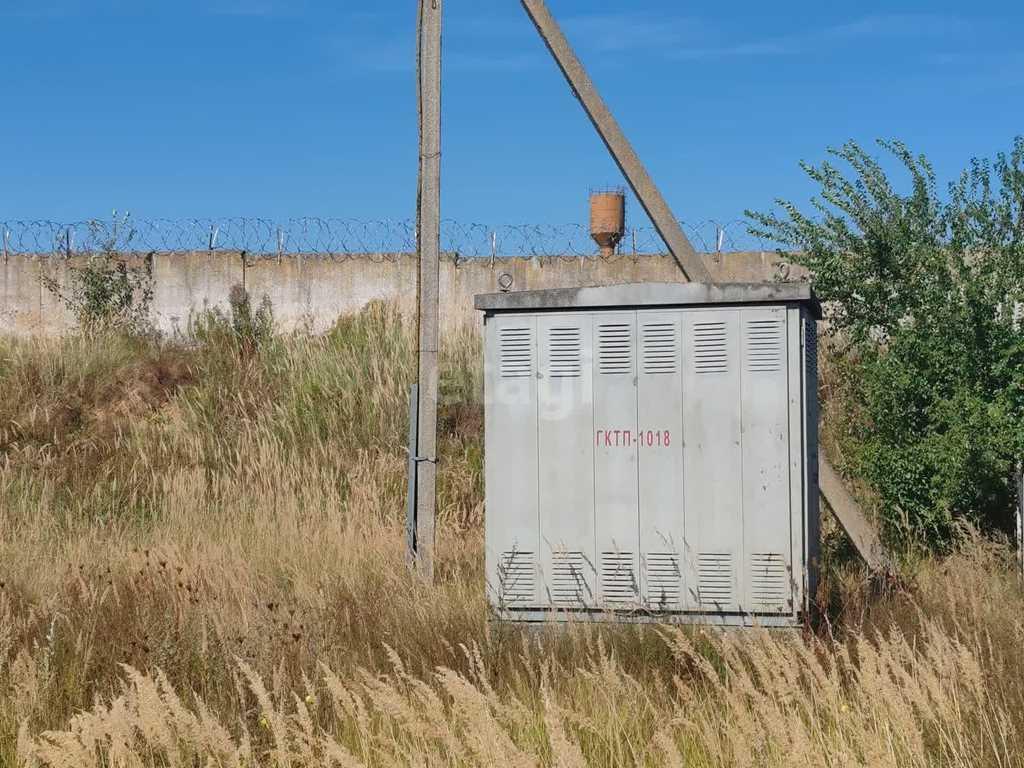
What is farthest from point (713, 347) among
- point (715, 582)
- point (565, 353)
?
point (715, 582)

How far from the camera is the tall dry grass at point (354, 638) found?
4.10 meters

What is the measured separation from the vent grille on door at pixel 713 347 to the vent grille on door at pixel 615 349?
1.18 ft

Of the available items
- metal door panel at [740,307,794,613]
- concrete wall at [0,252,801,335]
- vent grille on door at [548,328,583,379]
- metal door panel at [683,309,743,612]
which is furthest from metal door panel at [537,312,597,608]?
concrete wall at [0,252,801,335]

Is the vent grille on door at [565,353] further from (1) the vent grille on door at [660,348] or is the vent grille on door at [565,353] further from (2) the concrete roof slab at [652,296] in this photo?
(1) the vent grille on door at [660,348]

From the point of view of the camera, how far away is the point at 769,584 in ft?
21.0

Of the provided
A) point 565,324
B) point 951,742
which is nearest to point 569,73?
point 565,324

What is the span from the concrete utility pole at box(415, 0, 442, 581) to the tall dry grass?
0.72 m

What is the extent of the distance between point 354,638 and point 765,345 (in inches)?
105

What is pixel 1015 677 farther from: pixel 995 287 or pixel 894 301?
pixel 894 301

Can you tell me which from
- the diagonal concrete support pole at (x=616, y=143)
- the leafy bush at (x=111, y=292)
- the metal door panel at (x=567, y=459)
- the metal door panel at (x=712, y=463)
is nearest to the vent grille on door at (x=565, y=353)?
the metal door panel at (x=567, y=459)

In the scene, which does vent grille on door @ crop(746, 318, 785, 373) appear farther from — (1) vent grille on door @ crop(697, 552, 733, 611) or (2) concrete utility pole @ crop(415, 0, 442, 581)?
(2) concrete utility pole @ crop(415, 0, 442, 581)

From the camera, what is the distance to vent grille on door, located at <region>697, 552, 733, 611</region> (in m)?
→ 6.43

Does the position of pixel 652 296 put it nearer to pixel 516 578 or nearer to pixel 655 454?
pixel 655 454

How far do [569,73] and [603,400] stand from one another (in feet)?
9.58
